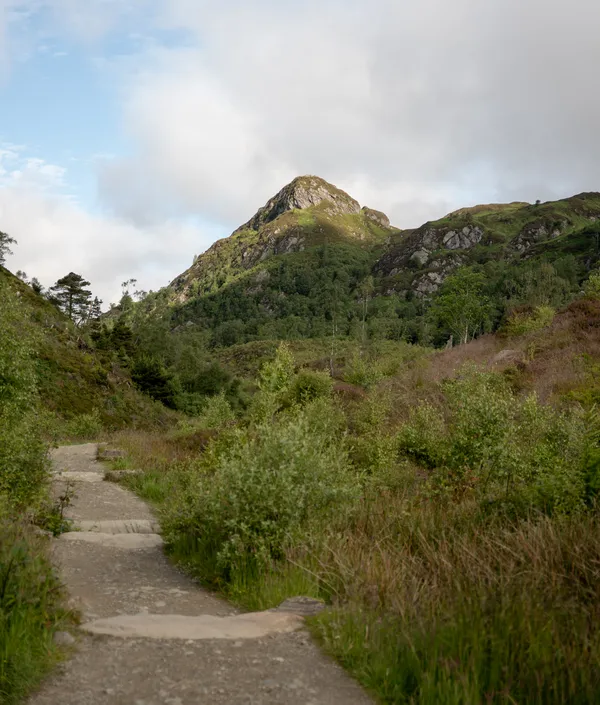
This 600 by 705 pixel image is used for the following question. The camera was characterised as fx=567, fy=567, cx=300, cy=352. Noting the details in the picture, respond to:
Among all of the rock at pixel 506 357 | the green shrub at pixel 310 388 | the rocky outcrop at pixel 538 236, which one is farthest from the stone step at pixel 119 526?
the rocky outcrop at pixel 538 236

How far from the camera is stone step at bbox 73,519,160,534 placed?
369 inches

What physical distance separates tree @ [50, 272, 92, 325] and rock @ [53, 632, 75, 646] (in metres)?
90.1

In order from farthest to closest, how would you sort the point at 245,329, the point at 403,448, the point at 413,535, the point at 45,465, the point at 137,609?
1. the point at 245,329
2. the point at 403,448
3. the point at 45,465
4. the point at 413,535
5. the point at 137,609

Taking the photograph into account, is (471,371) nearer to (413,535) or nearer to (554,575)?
(413,535)

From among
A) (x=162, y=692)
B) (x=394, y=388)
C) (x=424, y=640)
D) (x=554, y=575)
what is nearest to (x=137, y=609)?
(x=162, y=692)

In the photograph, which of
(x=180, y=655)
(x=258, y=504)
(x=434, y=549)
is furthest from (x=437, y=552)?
(x=180, y=655)

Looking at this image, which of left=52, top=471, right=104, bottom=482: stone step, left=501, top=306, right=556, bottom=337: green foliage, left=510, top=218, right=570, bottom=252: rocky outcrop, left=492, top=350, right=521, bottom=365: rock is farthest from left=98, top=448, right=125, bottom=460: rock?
left=510, top=218, right=570, bottom=252: rocky outcrop

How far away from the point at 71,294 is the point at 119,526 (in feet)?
284

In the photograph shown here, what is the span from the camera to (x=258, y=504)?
6508 mm

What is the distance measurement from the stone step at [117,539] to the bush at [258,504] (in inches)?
25.3

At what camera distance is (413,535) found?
6.64 m

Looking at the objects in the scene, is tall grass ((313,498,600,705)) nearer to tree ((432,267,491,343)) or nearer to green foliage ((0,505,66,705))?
green foliage ((0,505,66,705))

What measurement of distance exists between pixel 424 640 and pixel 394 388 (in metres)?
22.2

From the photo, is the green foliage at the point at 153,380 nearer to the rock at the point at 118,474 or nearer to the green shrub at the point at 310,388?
the green shrub at the point at 310,388
